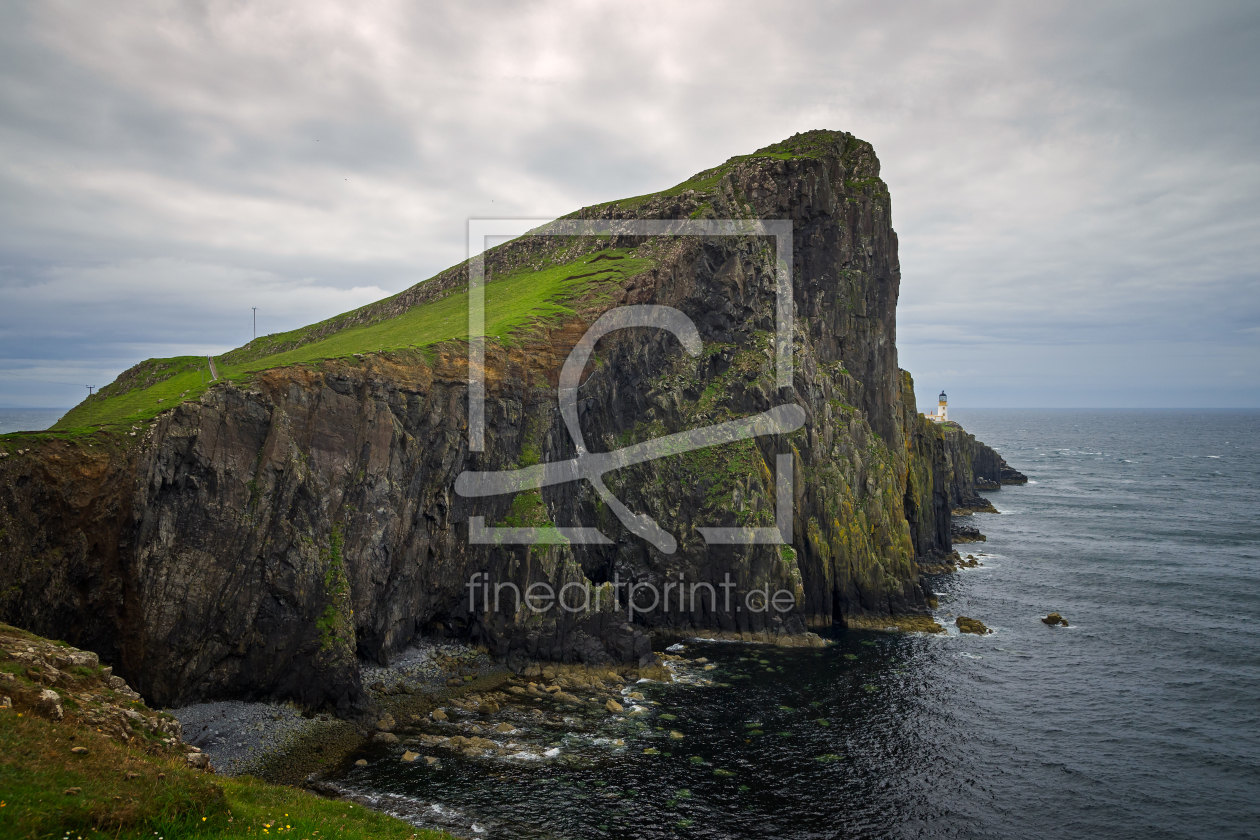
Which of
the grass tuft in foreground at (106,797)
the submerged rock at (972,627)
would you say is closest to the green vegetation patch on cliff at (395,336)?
the grass tuft in foreground at (106,797)

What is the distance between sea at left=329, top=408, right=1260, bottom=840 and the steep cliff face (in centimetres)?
925

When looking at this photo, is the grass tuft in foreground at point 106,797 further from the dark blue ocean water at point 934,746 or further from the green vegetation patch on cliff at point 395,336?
the green vegetation patch on cliff at point 395,336

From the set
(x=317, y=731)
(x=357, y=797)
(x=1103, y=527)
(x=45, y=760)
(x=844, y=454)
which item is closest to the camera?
(x=45, y=760)

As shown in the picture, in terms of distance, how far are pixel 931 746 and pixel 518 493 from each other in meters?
36.5

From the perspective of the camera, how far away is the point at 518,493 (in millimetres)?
60875

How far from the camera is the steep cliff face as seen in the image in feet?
127

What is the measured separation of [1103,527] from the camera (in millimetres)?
108562

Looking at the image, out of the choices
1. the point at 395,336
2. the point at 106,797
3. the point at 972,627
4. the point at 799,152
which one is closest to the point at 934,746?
the point at 972,627

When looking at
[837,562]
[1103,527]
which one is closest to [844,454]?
[837,562]

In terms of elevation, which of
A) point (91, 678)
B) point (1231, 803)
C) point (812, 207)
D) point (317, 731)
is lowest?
point (1231, 803)

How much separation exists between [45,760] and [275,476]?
94.4 ft

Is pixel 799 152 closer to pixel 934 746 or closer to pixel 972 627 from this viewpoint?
pixel 972 627

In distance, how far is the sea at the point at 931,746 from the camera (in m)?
34.3

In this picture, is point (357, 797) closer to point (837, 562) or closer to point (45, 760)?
point (45, 760)
